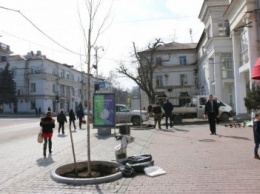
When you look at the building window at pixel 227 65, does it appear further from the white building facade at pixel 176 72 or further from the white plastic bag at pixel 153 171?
the white plastic bag at pixel 153 171

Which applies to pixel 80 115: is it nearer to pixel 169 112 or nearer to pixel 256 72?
pixel 169 112

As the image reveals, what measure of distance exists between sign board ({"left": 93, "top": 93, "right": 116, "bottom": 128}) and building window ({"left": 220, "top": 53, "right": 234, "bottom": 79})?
22991mm

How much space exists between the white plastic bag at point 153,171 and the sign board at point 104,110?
10.4 metres

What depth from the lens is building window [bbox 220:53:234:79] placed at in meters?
38.4

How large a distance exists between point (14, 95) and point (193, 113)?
2030 inches

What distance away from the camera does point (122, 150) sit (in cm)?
1002

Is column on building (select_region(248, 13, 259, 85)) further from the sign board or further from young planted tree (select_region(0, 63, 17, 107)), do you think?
young planted tree (select_region(0, 63, 17, 107))

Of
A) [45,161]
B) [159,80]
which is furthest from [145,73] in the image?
[45,161]

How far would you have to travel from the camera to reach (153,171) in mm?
8375

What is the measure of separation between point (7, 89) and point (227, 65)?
4781 centimetres

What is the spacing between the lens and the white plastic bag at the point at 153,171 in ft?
26.8

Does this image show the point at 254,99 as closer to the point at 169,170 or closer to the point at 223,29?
the point at 169,170

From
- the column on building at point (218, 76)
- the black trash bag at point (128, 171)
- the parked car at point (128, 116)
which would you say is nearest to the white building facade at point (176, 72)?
the column on building at point (218, 76)

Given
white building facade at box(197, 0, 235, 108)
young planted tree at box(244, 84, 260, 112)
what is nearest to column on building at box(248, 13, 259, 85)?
young planted tree at box(244, 84, 260, 112)
